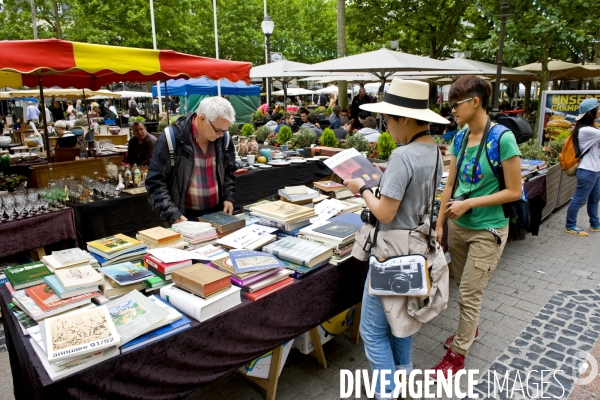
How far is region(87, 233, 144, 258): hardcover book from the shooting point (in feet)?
7.65

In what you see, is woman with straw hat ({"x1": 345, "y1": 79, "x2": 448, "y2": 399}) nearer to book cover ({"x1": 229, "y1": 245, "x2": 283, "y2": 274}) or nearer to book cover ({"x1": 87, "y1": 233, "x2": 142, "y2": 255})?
book cover ({"x1": 229, "y1": 245, "x2": 283, "y2": 274})

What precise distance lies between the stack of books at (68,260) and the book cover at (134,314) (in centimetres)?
39

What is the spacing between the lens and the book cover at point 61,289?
6.10 ft

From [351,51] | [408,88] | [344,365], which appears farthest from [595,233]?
[351,51]

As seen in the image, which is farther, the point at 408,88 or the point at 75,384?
the point at 408,88

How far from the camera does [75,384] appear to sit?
4.99ft

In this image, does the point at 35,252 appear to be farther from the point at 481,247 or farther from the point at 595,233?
the point at 595,233

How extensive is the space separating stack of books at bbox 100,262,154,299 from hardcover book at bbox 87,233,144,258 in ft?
0.49

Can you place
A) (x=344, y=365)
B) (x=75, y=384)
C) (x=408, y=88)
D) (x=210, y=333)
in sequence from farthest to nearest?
(x=344, y=365), (x=408, y=88), (x=210, y=333), (x=75, y=384)

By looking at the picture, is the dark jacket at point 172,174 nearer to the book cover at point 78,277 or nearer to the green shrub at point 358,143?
the book cover at point 78,277

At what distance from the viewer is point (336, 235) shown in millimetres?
2580

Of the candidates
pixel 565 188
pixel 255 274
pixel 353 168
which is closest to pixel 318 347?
pixel 255 274

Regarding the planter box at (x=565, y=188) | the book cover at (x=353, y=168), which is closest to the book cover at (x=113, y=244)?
the book cover at (x=353, y=168)

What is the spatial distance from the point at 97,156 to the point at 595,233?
25.7 ft
